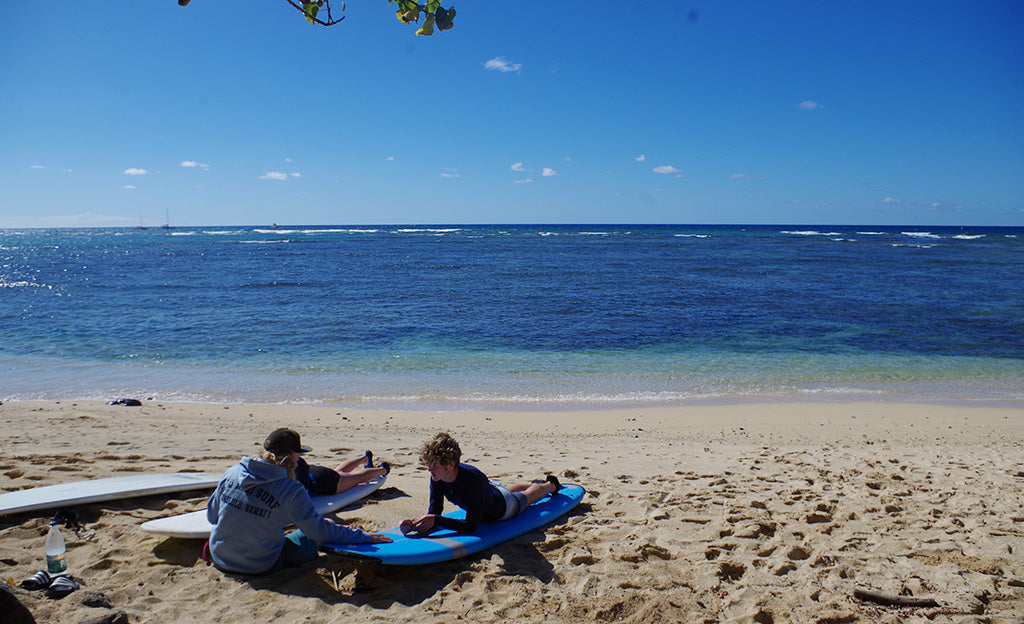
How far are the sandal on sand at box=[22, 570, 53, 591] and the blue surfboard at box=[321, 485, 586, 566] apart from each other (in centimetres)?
166

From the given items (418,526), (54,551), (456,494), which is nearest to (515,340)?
(456,494)

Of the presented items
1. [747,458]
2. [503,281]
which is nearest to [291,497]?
[747,458]

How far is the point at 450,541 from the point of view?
13.6ft

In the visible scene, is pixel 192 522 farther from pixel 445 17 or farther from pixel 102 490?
pixel 445 17

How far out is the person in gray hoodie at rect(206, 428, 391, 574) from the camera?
3.74 metres

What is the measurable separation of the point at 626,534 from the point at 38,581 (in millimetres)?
3941

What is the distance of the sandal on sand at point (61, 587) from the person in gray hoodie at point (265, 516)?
0.77m

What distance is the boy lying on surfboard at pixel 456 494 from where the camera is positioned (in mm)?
4121

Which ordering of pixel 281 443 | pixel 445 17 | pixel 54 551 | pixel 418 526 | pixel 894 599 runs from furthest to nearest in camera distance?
pixel 418 526 → pixel 281 443 → pixel 54 551 → pixel 894 599 → pixel 445 17

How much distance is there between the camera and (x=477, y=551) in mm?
4176

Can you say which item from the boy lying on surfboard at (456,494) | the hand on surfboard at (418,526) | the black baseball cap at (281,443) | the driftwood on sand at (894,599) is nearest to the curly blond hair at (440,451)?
the boy lying on surfboard at (456,494)

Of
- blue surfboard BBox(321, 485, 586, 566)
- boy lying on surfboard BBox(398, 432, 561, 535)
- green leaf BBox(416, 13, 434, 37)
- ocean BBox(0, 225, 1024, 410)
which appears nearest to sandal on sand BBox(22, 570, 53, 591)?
blue surfboard BBox(321, 485, 586, 566)

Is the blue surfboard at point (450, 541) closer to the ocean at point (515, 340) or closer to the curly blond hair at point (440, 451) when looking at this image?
the curly blond hair at point (440, 451)

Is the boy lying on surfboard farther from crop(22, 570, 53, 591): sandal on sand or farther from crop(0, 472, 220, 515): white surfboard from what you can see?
crop(0, 472, 220, 515): white surfboard
